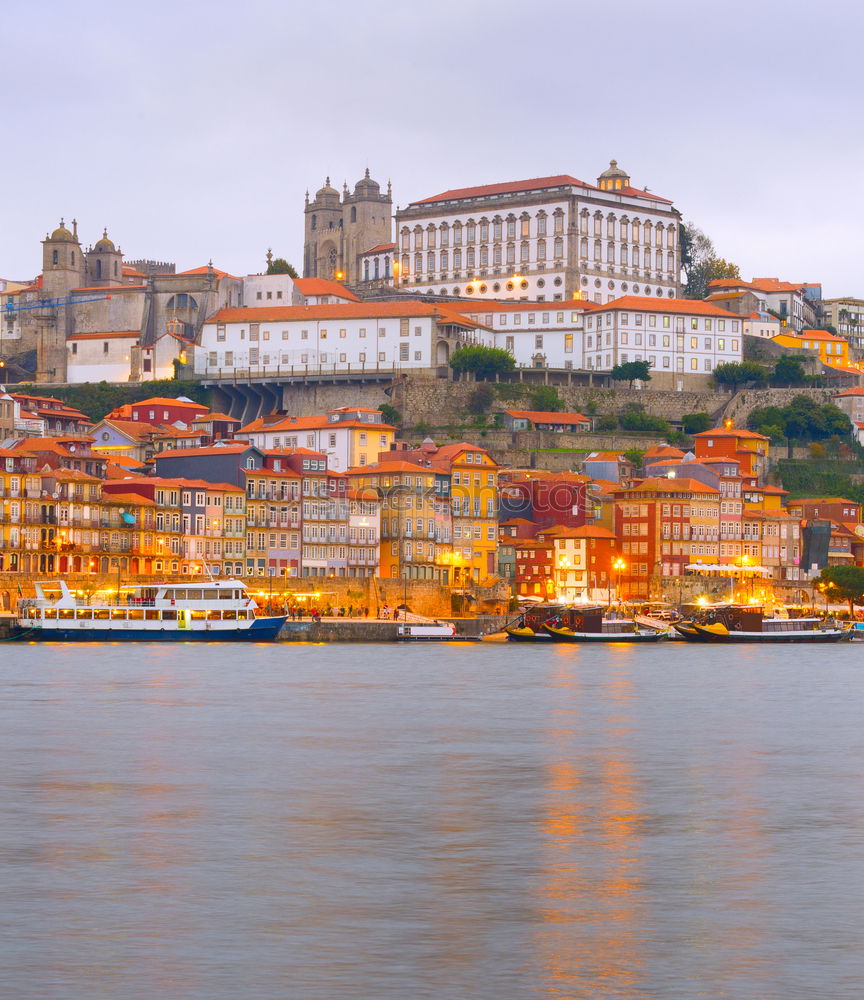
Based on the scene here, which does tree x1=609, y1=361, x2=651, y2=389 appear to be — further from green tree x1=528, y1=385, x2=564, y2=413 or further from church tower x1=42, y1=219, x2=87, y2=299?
church tower x1=42, y1=219, x2=87, y2=299

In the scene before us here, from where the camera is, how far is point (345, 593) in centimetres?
8681

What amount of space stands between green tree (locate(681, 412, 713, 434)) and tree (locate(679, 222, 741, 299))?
32066 mm

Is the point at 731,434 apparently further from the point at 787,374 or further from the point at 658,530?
the point at 787,374

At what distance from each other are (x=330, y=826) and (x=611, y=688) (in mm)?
29797

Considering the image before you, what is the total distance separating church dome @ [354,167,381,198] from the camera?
160 m

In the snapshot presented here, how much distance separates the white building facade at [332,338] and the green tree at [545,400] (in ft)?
20.1

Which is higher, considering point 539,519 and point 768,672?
point 539,519

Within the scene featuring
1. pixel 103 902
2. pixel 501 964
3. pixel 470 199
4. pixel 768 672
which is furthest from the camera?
pixel 470 199

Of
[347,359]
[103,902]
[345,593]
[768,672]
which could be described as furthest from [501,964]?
[347,359]

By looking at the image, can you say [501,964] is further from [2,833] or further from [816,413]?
[816,413]

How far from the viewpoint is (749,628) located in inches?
3543

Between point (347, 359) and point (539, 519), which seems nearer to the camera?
point (539, 519)

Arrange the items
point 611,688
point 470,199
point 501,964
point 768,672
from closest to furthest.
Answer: point 501,964
point 611,688
point 768,672
point 470,199

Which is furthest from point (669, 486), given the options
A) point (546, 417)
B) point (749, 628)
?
point (546, 417)
